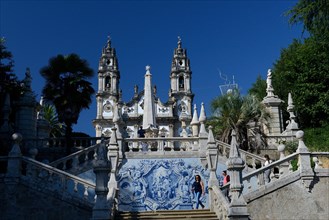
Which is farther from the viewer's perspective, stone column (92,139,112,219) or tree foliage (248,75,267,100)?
tree foliage (248,75,267,100)

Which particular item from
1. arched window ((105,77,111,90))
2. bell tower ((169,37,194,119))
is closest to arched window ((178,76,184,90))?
bell tower ((169,37,194,119))

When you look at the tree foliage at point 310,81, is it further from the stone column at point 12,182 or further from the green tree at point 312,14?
the stone column at point 12,182

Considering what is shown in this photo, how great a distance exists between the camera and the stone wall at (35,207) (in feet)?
49.9

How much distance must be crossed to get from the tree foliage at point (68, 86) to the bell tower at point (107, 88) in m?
46.6

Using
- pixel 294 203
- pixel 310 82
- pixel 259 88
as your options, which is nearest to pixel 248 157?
pixel 294 203

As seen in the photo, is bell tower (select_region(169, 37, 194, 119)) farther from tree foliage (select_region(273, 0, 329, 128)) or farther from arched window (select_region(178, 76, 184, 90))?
tree foliage (select_region(273, 0, 329, 128))

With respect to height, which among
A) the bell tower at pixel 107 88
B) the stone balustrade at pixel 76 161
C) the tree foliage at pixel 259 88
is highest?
the bell tower at pixel 107 88

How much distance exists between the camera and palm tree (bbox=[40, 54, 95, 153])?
24984 millimetres

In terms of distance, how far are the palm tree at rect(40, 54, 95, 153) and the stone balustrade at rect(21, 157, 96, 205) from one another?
849 cm

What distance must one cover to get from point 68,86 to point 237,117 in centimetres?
942

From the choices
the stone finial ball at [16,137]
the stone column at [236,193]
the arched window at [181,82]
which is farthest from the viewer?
the arched window at [181,82]

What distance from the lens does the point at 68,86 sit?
25.3 meters

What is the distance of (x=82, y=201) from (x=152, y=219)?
246cm

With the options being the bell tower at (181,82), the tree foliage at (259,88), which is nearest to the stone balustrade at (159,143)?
the tree foliage at (259,88)
